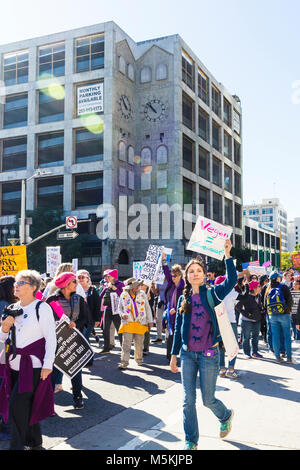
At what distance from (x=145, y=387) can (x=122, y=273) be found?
114 feet

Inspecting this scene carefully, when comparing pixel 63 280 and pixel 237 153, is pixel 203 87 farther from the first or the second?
pixel 63 280

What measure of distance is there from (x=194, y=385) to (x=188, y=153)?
4566 centimetres

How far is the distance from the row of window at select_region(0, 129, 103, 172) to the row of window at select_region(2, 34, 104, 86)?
603 centimetres

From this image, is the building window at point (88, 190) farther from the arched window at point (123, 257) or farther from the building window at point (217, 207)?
the building window at point (217, 207)

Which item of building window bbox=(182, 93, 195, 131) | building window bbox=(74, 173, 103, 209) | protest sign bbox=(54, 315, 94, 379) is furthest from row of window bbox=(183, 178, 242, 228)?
protest sign bbox=(54, 315, 94, 379)

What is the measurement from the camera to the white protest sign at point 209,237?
23.0ft

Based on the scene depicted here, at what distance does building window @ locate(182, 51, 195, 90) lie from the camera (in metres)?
47.8

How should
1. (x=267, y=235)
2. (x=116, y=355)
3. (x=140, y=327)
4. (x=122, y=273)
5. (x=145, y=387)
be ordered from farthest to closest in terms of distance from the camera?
(x=267, y=235) < (x=122, y=273) < (x=116, y=355) < (x=140, y=327) < (x=145, y=387)

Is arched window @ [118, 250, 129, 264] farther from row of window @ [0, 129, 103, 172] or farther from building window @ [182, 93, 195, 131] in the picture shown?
building window @ [182, 93, 195, 131]

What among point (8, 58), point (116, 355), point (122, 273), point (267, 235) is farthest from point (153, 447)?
point (267, 235)

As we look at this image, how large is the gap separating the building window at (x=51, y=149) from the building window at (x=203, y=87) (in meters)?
17.5

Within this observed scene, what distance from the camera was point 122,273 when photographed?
139 ft

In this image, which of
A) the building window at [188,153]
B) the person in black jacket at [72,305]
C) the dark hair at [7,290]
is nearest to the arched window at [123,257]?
the building window at [188,153]
